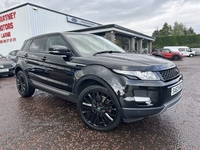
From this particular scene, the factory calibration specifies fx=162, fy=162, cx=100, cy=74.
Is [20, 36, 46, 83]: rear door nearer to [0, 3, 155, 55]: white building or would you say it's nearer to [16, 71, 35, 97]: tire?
[16, 71, 35, 97]: tire

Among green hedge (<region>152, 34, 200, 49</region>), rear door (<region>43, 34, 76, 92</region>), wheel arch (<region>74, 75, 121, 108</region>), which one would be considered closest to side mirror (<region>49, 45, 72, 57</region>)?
rear door (<region>43, 34, 76, 92</region>)

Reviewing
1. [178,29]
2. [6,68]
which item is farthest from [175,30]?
[6,68]

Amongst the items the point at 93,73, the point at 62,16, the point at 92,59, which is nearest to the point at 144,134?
the point at 93,73

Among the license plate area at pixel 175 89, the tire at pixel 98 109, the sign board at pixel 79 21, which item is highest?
the sign board at pixel 79 21

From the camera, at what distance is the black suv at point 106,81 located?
2.25 m

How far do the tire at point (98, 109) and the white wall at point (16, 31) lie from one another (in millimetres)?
14195

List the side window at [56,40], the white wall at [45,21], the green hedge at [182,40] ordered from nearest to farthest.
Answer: the side window at [56,40] < the white wall at [45,21] < the green hedge at [182,40]

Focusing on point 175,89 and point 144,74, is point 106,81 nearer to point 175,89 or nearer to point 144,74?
point 144,74

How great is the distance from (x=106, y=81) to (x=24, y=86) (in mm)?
2961

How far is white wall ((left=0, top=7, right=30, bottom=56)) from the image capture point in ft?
48.4

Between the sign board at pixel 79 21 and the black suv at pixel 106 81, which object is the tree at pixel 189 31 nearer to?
the sign board at pixel 79 21

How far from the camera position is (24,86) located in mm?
4426

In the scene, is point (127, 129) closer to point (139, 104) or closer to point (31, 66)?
point (139, 104)

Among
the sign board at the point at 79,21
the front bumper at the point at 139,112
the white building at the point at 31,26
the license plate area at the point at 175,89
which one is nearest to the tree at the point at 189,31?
the sign board at the point at 79,21
